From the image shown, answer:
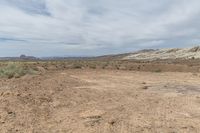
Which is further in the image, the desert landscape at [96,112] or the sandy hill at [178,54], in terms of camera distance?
the sandy hill at [178,54]

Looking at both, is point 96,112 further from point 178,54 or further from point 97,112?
point 178,54

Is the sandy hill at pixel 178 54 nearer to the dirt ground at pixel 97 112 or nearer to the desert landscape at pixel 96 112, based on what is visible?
the desert landscape at pixel 96 112

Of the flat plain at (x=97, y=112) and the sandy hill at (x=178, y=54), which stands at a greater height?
the sandy hill at (x=178, y=54)

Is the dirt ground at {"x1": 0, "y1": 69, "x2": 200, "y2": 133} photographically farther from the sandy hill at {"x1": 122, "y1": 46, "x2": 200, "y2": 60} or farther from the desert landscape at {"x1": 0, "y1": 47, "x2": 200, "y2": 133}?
the sandy hill at {"x1": 122, "y1": 46, "x2": 200, "y2": 60}

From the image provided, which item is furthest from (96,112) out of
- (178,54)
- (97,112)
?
(178,54)

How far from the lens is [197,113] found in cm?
1009

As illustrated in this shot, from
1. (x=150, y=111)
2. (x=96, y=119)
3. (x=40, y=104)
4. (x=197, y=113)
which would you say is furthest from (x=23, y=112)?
(x=197, y=113)

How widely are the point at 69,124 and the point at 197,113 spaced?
4.04 meters

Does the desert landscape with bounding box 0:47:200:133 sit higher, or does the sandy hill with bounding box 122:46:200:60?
the sandy hill with bounding box 122:46:200:60

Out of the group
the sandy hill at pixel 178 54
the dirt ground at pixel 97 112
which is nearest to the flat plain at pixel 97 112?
the dirt ground at pixel 97 112

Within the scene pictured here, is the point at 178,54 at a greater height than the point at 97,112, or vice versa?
the point at 178,54

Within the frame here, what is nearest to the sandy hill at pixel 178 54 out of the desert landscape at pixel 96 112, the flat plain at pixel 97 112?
the desert landscape at pixel 96 112

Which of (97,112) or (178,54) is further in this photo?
(178,54)

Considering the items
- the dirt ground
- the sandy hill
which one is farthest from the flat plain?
the sandy hill
